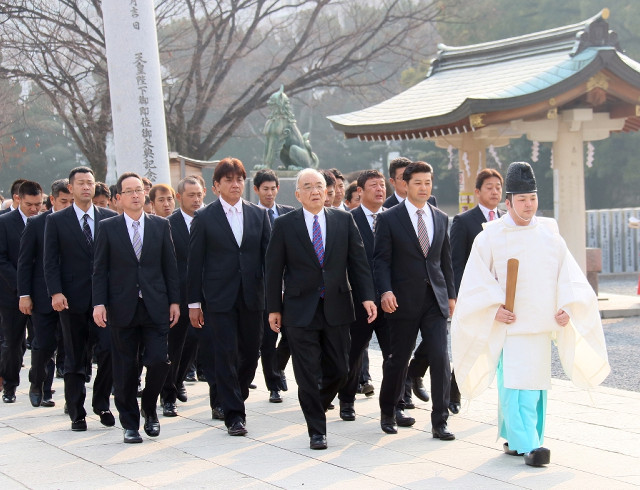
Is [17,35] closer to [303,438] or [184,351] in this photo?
[184,351]

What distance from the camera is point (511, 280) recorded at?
5.70 metres

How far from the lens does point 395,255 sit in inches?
258

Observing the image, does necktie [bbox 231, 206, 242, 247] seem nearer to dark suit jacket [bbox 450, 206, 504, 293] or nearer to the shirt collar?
the shirt collar

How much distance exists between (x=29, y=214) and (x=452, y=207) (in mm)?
29708

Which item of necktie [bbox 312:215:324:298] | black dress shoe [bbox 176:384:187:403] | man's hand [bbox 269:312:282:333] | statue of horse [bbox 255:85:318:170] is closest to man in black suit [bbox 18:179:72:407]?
black dress shoe [bbox 176:384:187:403]

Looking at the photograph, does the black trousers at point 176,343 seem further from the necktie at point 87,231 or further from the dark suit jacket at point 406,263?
→ the dark suit jacket at point 406,263

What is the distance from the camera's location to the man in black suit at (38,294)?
787cm

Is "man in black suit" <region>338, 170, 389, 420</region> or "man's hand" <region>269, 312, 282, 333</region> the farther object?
"man in black suit" <region>338, 170, 389, 420</region>

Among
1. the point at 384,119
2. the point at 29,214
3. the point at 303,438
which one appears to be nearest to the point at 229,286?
the point at 303,438

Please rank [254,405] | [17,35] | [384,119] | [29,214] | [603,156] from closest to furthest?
[254,405]
[29,214]
[384,119]
[17,35]
[603,156]

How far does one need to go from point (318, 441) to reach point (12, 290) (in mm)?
3902

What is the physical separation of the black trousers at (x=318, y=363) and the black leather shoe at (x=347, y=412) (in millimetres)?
579

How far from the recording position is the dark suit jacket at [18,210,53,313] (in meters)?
7.87

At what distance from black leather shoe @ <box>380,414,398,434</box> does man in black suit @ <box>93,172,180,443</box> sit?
1533 millimetres
